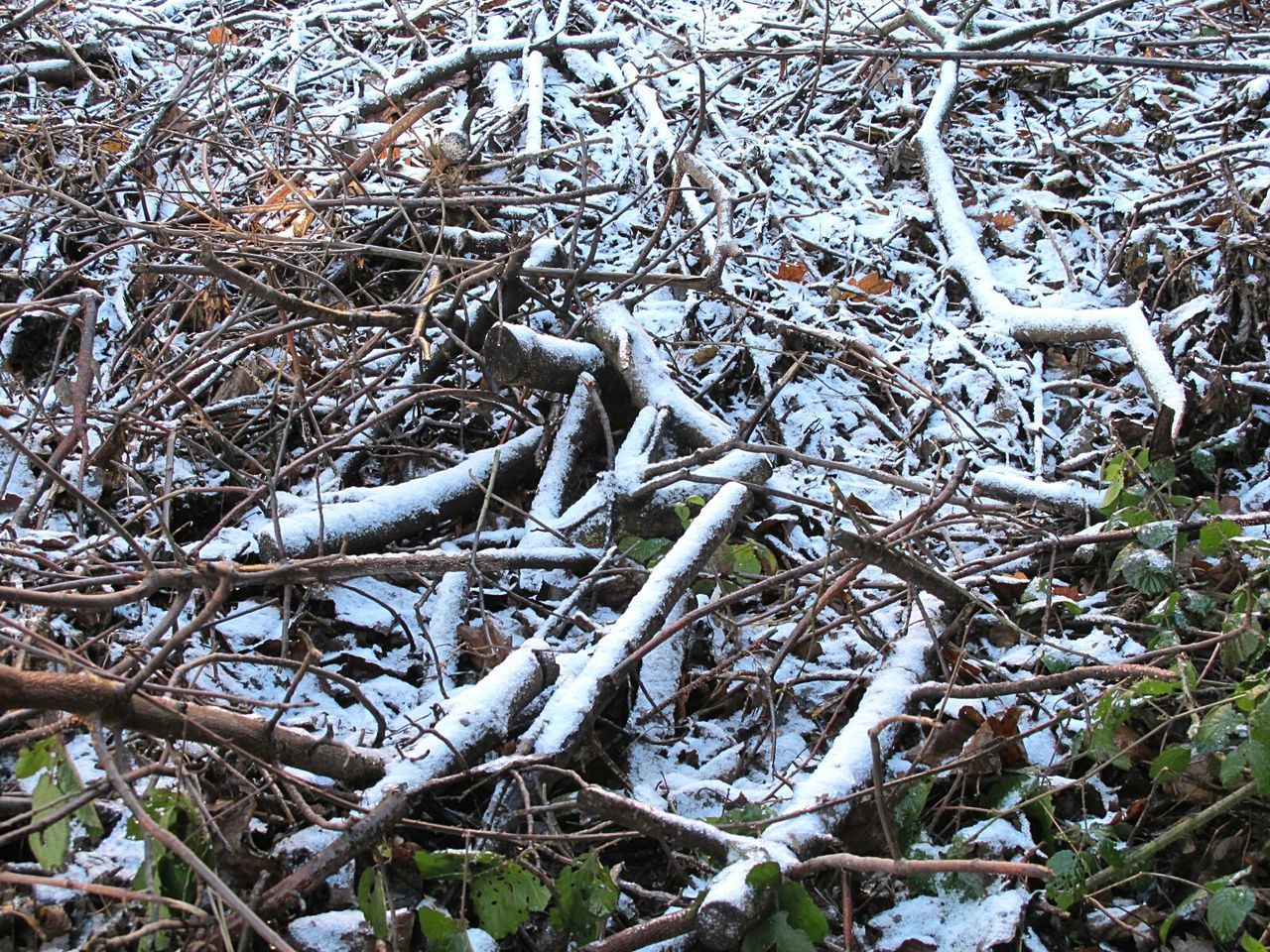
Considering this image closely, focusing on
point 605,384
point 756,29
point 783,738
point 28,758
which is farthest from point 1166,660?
point 756,29

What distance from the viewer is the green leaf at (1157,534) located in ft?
7.17

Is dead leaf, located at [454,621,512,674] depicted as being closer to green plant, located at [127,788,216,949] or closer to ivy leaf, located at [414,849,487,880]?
ivy leaf, located at [414,849,487,880]

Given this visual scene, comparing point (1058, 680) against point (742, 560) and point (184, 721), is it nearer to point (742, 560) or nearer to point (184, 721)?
point (742, 560)

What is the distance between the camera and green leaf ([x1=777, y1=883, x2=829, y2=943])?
5.28 ft

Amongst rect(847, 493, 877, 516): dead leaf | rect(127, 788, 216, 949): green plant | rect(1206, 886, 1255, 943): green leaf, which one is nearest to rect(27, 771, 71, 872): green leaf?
rect(127, 788, 216, 949): green plant

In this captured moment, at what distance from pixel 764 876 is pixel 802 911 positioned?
0.29 feet

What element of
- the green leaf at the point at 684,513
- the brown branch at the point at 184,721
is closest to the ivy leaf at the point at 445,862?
the brown branch at the point at 184,721

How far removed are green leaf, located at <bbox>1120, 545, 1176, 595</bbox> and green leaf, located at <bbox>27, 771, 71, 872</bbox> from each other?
209cm

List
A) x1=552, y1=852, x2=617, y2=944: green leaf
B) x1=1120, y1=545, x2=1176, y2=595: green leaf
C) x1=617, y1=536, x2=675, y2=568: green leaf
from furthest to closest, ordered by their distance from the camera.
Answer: x1=617, y1=536, x2=675, y2=568: green leaf < x1=1120, y1=545, x2=1176, y2=595: green leaf < x1=552, y1=852, x2=617, y2=944: green leaf

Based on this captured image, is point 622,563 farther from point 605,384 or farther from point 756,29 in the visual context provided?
point 756,29

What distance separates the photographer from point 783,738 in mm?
2230

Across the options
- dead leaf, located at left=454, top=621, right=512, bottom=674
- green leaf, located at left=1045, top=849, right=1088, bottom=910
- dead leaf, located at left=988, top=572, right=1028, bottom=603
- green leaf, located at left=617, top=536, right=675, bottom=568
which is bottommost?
dead leaf, located at left=988, top=572, right=1028, bottom=603

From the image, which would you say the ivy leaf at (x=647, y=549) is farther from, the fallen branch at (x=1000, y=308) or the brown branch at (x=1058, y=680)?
the fallen branch at (x=1000, y=308)

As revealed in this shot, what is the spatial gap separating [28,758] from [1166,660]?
214 centimetres
